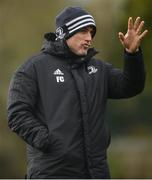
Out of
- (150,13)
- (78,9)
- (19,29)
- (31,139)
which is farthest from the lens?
(19,29)

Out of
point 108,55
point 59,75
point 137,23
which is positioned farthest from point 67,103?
point 108,55

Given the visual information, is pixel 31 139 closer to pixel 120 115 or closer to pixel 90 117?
pixel 90 117

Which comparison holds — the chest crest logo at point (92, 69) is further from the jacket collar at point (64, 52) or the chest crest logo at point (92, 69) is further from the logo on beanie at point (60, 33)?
the logo on beanie at point (60, 33)

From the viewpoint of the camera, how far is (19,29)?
29.0ft

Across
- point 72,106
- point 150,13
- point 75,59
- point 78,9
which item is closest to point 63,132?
point 72,106

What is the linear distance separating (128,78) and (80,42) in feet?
1.27

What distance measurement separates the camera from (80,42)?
14.8 ft

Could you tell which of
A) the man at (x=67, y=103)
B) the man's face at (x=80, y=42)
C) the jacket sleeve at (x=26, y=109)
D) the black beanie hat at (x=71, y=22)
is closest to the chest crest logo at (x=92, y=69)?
the man at (x=67, y=103)

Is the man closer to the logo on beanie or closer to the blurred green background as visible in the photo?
the logo on beanie

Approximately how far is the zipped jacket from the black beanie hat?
10 cm

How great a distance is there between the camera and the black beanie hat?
4.55 metres

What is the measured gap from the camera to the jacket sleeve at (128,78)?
4508 millimetres

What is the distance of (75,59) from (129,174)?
15.0 ft

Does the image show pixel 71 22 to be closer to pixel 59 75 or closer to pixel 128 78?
pixel 59 75
